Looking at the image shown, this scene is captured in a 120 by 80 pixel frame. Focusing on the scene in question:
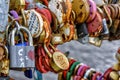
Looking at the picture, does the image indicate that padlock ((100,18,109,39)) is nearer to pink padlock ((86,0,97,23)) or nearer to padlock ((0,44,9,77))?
pink padlock ((86,0,97,23))

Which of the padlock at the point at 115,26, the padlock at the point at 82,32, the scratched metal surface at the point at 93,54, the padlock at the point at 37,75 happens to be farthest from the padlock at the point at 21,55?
the scratched metal surface at the point at 93,54

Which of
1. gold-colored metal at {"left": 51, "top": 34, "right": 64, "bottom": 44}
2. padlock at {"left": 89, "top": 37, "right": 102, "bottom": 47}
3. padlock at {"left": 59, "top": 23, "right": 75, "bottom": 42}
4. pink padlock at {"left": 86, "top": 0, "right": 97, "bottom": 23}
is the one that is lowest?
padlock at {"left": 89, "top": 37, "right": 102, "bottom": 47}

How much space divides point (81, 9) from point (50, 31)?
0.39ft

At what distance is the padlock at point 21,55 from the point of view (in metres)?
0.69

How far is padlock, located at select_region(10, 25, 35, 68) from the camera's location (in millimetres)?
694

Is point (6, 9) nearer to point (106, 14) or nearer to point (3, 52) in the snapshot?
point (3, 52)

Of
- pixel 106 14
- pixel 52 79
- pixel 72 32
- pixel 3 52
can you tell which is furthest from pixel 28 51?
pixel 52 79

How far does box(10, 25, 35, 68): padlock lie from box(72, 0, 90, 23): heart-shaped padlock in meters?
0.19

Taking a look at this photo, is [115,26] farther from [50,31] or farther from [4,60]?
[4,60]

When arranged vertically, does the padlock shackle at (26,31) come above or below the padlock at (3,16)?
below

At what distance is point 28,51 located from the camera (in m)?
0.72

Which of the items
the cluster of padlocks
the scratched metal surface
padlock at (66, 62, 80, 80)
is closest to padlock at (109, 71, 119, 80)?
the cluster of padlocks

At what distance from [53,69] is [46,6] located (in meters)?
0.16

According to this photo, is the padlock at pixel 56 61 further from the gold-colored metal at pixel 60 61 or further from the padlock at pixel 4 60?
the padlock at pixel 4 60
